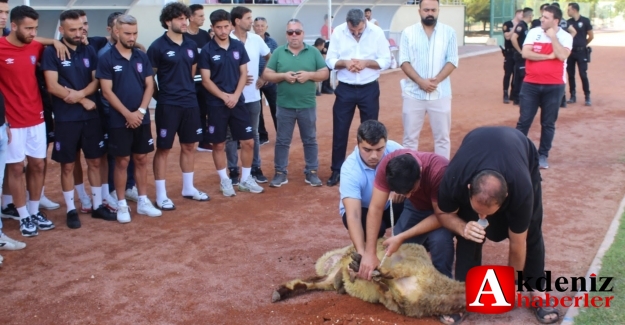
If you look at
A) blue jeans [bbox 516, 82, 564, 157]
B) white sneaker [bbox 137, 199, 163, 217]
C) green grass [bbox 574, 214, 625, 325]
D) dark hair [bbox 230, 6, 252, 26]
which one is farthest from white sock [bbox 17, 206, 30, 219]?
blue jeans [bbox 516, 82, 564, 157]

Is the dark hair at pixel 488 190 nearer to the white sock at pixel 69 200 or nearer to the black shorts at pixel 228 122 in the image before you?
the black shorts at pixel 228 122

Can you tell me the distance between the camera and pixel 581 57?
1389 cm

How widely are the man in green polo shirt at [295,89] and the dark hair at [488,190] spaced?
4.52 metres

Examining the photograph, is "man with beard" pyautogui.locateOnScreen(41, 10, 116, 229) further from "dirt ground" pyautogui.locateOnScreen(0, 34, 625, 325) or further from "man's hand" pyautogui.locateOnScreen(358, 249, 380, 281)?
"man's hand" pyautogui.locateOnScreen(358, 249, 380, 281)

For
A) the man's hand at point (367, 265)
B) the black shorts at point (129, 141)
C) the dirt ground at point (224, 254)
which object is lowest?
the dirt ground at point (224, 254)

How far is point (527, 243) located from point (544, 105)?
487 cm

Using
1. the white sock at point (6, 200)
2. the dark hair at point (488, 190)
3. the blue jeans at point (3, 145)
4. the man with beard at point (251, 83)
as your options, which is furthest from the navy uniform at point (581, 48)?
the blue jeans at point (3, 145)

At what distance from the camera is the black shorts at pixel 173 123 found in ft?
24.3

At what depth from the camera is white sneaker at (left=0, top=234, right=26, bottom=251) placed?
6.18 m

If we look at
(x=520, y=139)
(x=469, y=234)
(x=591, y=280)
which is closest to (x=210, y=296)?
(x=469, y=234)

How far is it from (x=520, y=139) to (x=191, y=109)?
166 inches

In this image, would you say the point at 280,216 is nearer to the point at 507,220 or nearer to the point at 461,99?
the point at 507,220

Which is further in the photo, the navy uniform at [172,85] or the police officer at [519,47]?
the police officer at [519,47]

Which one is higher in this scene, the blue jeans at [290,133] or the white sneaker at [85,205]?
the blue jeans at [290,133]
